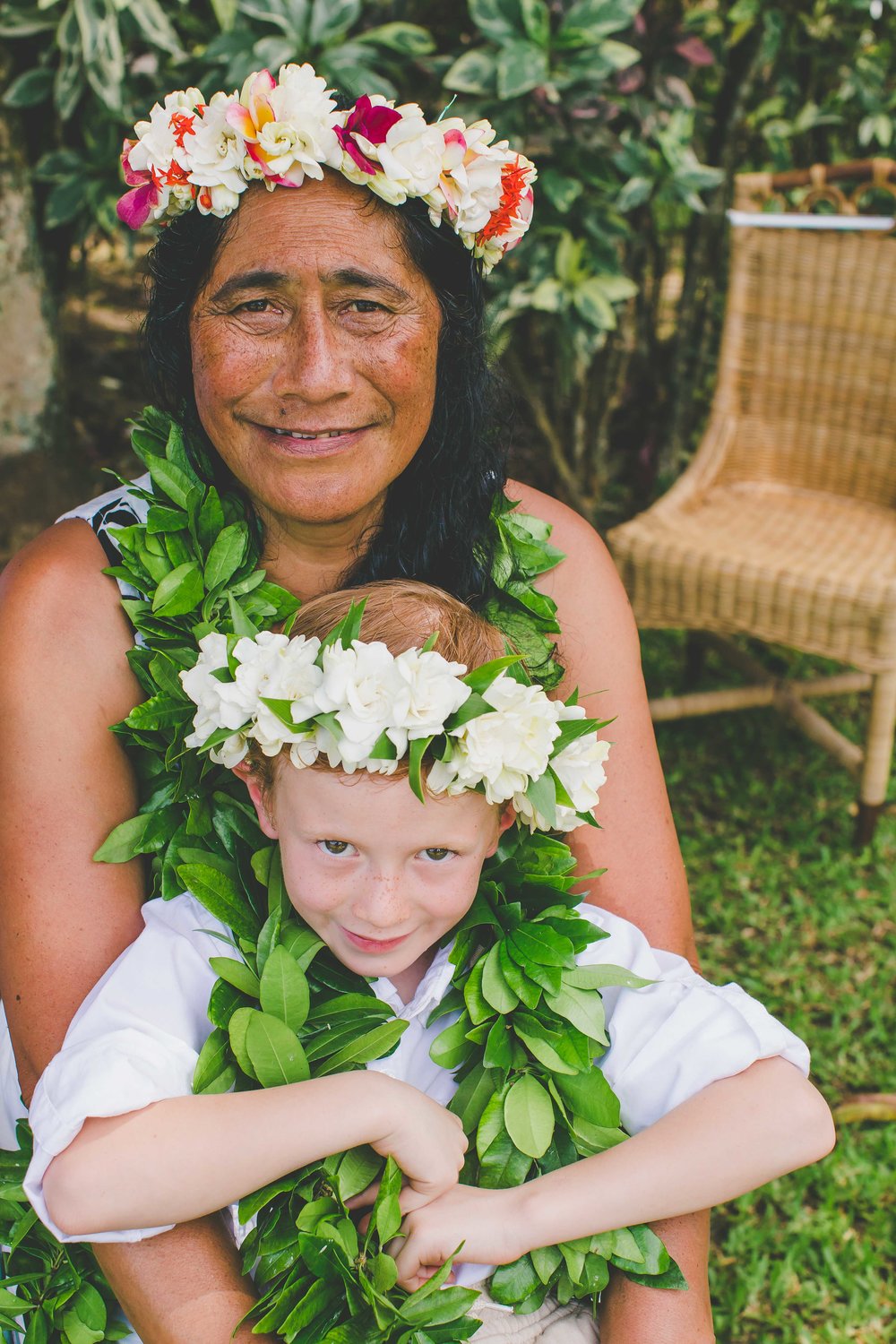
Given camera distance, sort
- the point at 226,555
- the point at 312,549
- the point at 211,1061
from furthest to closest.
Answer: the point at 312,549, the point at 226,555, the point at 211,1061

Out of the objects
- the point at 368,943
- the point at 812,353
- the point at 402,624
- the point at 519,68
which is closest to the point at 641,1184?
the point at 368,943

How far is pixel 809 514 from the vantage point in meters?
4.17

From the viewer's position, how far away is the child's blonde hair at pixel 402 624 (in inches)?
67.7

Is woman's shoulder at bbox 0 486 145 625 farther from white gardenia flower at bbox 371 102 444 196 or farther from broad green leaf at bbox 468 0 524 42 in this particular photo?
broad green leaf at bbox 468 0 524 42

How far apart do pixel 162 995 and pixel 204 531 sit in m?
0.76

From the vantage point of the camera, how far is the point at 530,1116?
1.72 m

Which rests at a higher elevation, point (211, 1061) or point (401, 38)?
point (401, 38)

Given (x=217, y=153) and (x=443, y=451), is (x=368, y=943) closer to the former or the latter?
(x=443, y=451)

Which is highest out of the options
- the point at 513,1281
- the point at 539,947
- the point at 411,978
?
the point at 539,947

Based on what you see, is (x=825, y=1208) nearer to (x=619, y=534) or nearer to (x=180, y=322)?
(x=619, y=534)

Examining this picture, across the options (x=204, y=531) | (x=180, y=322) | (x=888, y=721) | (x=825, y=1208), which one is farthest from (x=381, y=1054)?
(x=888, y=721)

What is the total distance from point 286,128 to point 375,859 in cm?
106

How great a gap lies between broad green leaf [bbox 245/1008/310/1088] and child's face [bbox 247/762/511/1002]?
14 centimetres

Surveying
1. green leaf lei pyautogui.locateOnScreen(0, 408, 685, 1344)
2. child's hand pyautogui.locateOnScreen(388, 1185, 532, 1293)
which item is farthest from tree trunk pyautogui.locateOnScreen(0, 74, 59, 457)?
child's hand pyautogui.locateOnScreen(388, 1185, 532, 1293)
